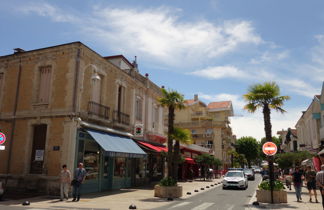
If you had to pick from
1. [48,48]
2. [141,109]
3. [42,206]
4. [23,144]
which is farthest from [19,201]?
[141,109]

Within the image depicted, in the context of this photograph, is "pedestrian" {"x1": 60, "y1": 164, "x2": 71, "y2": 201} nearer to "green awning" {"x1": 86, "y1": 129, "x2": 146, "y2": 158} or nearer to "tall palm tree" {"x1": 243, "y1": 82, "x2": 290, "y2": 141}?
"green awning" {"x1": 86, "y1": 129, "x2": 146, "y2": 158}

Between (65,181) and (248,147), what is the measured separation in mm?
65454

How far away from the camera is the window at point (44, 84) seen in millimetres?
15586

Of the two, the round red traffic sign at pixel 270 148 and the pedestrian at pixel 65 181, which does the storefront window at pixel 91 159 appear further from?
the round red traffic sign at pixel 270 148

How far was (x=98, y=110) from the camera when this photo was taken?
16.2 meters

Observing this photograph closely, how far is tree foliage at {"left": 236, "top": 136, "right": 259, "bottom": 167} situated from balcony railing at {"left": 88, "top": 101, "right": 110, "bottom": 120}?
6140 centimetres

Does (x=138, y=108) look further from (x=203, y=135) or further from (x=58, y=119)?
(x=203, y=135)

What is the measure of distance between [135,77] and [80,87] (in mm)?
6833

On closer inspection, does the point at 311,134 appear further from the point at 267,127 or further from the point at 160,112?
the point at 267,127

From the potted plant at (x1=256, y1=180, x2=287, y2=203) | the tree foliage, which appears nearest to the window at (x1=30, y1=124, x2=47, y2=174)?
the potted plant at (x1=256, y1=180, x2=287, y2=203)

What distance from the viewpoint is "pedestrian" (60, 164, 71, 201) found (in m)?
12.6

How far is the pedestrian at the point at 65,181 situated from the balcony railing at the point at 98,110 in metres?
3.60

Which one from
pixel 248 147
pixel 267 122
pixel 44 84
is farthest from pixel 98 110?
pixel 248 147

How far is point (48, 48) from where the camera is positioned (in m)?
15.6
